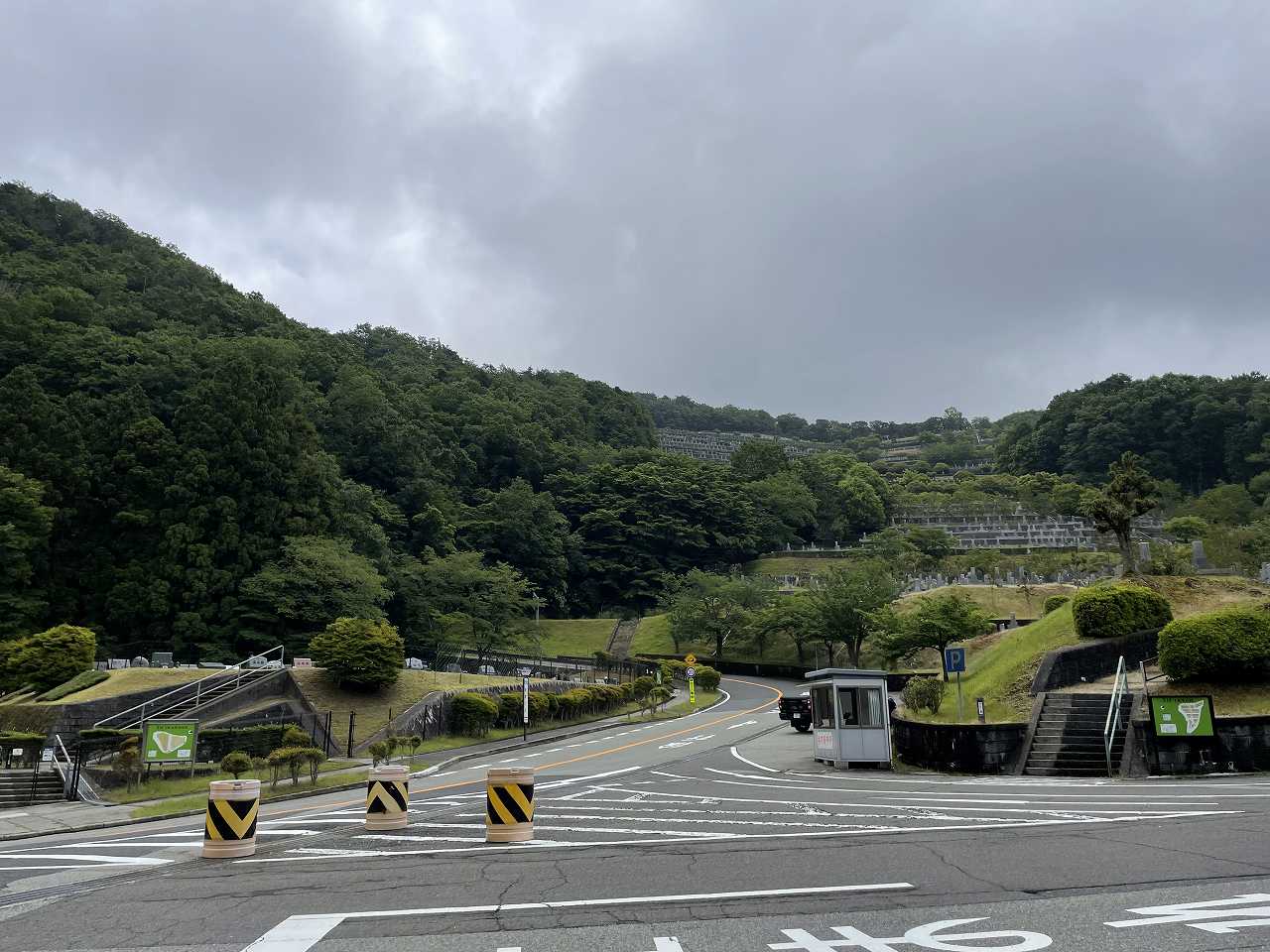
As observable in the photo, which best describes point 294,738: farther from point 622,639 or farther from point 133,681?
point 622,639

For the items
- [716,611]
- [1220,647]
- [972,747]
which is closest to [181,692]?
[972,747]

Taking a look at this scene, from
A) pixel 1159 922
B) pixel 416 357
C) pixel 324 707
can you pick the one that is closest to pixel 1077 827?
pixel 1159 922

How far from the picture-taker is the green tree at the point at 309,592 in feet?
157

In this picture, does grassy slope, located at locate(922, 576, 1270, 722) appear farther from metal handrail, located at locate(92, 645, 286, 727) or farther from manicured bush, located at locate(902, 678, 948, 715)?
metal handrail, located at locate(92, 645, 286, 727)

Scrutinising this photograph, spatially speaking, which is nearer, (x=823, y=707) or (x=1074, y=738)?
(x=1074, y=738)

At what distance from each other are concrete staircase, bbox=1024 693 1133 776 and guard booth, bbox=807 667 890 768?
361 centimetres

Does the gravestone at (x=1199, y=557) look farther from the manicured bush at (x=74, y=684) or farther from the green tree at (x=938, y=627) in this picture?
the manicured bush at (x=74, y=684)

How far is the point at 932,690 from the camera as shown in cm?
2423

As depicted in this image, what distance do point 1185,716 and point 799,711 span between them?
17041 mm

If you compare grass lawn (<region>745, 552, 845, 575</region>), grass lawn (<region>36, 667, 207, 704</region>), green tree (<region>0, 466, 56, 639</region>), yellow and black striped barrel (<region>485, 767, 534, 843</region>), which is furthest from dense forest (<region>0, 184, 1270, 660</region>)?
yellow and black striped barrel (<region>485, 767, 534, 843</region>)

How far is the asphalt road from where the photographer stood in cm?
624

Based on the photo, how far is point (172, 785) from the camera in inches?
880

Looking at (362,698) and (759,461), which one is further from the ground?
(759,461)

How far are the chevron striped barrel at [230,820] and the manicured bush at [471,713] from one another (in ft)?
76.4
